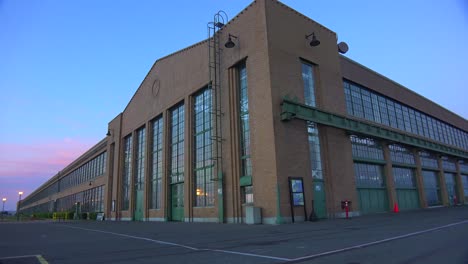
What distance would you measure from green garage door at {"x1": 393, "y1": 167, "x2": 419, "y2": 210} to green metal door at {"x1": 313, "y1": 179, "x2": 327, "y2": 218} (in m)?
13.8

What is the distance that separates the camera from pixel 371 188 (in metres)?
31.2

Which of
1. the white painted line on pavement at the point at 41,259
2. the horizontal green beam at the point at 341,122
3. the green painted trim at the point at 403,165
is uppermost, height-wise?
the horizontal green beam at the point at 341,122

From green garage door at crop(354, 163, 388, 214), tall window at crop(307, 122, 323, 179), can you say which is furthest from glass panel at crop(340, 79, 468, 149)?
green garage door at crop(354, 163, 388, 214)

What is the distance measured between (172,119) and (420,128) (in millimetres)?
32078

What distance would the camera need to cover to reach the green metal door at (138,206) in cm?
4186

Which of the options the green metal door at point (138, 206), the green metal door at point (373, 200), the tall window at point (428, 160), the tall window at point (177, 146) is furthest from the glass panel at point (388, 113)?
the green metal door at point (138, 206)

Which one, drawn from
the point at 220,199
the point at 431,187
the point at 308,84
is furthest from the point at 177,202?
the point at 431,187

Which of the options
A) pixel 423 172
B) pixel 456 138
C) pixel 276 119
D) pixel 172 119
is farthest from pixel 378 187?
pixel 456 138

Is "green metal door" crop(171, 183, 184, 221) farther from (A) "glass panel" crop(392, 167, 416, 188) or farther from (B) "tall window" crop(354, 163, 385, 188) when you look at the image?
(A) "glass panel" crop(392, 167, 416, 188)

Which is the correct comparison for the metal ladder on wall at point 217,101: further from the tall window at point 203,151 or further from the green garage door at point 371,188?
the green garage door at point 371,188

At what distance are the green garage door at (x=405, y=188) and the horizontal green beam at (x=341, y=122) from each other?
329 centimetres

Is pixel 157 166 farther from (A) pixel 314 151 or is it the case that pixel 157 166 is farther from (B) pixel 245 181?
(A) pixel 314 151

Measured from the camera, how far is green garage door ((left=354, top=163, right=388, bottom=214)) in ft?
98.4

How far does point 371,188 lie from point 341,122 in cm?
850
